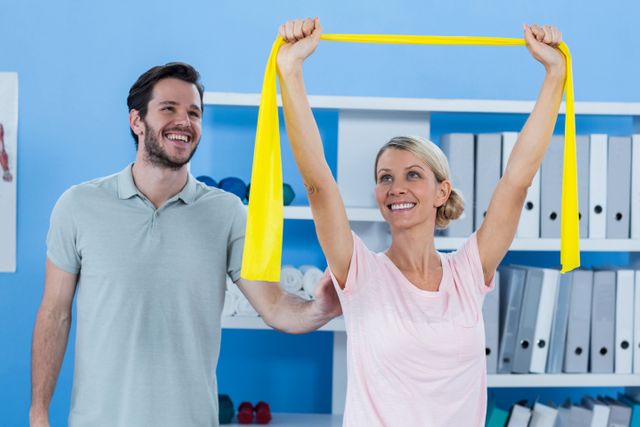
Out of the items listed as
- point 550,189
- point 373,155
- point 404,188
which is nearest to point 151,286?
point 404,188

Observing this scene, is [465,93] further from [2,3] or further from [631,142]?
[2,3]

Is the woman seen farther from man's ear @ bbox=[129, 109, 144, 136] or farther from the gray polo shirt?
man's ear @ bbox=[129, 109, 144, 136]

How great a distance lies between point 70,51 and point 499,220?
5.83 feet

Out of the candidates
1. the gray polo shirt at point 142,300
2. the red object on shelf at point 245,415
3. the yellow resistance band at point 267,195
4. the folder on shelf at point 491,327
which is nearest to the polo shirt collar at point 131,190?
the gray polo shirt at point 142,300

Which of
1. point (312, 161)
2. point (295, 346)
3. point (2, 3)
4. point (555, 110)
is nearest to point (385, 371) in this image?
point (312, 161)

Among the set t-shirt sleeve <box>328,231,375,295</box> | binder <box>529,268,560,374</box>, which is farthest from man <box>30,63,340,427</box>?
binder <box>529,268,560,374</box>

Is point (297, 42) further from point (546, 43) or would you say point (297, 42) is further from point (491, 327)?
point (491, 327)

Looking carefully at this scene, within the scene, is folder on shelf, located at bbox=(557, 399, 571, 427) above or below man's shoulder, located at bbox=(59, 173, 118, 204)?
below

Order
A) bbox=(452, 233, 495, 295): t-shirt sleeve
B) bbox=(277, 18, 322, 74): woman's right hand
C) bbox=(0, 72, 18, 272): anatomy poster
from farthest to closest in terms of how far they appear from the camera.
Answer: bbox=(0, 72, 18, 272): anatomy poster < bbox=(452, 233, 495, 295): t-shirt sleeve < bbox=(277, 18, 322, 74): woman's right hand

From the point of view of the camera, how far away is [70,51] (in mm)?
2816

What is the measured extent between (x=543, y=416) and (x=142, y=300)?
1.42 m

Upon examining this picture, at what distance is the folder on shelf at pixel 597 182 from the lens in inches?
99.4

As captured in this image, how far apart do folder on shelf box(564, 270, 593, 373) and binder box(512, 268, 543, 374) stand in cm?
Result: 13

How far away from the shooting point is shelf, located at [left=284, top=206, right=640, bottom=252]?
7.91ft
